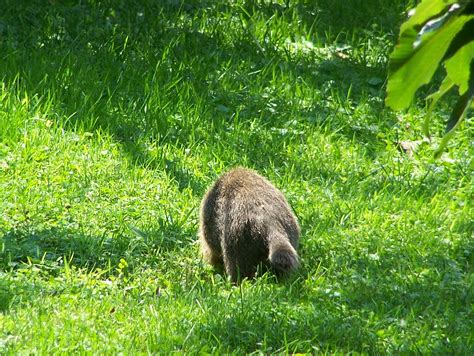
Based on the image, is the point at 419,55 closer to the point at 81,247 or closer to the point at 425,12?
the point at 425,12

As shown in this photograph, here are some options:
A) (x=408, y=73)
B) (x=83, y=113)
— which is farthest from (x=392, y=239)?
(x=408, y=73)

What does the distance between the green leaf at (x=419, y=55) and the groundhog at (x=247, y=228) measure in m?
3.31

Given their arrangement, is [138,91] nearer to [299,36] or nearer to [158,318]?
[299,36]

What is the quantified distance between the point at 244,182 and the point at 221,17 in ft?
12.2

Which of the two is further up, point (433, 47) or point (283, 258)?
point (433, 47)

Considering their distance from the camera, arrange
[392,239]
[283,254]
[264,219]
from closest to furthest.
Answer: [283,254]
[264,219]
[392,239]

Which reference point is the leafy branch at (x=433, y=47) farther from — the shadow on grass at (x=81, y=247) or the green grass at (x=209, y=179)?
the shadow on grass at (x=81, y=247)

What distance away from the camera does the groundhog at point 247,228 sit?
5411 millimetres

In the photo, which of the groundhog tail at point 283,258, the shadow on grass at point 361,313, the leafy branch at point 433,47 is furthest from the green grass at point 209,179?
the leafy branch at point 433,47

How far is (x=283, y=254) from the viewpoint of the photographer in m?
5.18

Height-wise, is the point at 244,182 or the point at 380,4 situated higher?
the point at 380,4

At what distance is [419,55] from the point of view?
1.90m

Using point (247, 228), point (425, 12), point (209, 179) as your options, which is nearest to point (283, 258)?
point (247, 228)

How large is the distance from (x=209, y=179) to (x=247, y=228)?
1257mm
